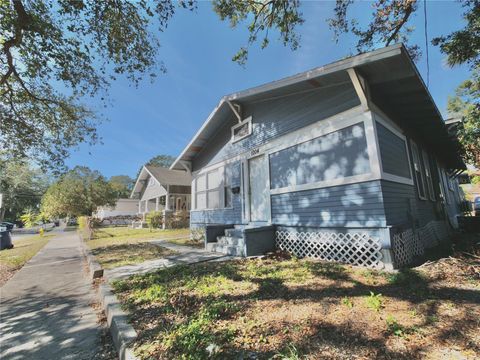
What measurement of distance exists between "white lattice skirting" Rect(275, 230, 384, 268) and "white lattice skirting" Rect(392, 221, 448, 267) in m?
0.44

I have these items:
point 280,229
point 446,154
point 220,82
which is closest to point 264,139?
point 280,229

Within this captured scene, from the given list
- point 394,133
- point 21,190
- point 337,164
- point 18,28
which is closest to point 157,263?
point 337,164

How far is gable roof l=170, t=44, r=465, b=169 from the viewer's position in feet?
16.2

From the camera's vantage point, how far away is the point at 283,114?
7.46 metres

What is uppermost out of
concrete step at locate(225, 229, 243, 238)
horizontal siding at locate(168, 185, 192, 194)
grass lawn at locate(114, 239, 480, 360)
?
horizontal siding at locate(168, 185, 192, 194)

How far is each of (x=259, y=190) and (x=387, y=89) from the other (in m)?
4.68

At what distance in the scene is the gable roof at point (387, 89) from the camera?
16.2 ft

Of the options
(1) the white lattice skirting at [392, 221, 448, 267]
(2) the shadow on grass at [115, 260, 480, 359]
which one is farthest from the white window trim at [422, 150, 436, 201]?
(2) the shadow on grass at [115, 260, 480, 359]

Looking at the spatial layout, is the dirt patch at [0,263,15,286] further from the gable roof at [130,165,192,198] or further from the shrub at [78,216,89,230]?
the gable roof at [130,165,192,198]

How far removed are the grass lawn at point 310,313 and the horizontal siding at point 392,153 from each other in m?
Answer: 2.36

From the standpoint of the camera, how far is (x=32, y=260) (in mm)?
8242

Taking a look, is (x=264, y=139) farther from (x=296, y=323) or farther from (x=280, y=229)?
(x=296, y=323)

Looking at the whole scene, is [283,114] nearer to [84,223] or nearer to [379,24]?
[379,24]

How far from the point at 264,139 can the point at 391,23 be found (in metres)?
7.36
